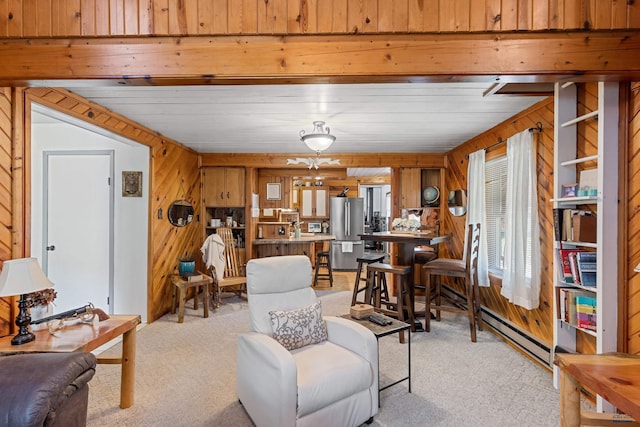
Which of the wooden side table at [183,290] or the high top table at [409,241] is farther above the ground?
the high top table at [409,241]

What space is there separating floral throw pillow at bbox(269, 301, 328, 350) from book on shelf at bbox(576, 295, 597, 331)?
176 centimetres

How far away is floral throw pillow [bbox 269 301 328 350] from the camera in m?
2.23

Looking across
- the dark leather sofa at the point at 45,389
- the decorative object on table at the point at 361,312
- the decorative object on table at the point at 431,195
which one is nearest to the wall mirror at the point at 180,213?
the decorative object on table at the point at 361,312

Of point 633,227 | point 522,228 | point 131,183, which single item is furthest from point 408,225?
point 131,183

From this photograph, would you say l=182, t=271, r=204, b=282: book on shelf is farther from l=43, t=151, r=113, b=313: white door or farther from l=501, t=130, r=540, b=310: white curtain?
l=501, t=130, r=540, b=310: white curtain

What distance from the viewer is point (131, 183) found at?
4.09m

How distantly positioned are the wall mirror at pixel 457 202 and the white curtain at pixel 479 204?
417 mm

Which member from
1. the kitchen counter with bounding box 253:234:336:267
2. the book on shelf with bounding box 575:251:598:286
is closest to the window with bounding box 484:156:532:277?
the book on shelf with bounding box 575:251:598:286

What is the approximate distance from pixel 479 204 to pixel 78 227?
483cm

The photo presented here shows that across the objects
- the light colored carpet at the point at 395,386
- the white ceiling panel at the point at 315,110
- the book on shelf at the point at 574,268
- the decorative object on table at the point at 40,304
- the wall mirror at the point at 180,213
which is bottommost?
the light colored carpet at the point at 395,386

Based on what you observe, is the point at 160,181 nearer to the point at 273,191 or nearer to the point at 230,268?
the point at 230,268

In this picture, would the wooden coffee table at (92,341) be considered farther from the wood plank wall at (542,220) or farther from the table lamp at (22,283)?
the wood plank wall at (542,220)

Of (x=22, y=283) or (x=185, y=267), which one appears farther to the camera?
(x=185, y=267)

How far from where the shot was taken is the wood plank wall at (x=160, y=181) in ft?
9.39
